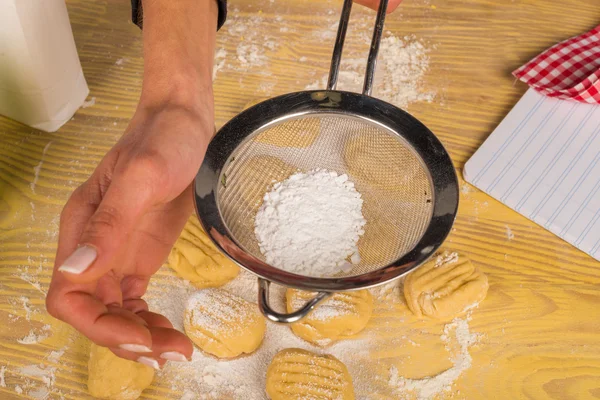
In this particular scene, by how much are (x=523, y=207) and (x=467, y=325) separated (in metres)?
0.28

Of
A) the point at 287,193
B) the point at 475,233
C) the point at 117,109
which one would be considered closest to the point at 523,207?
the point at 475,233

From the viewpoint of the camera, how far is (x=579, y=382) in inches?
38.2

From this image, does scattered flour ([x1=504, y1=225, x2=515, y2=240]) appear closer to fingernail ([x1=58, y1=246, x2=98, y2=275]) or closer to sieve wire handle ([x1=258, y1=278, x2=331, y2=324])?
sieve wire handle ([x1=258, y1=278, x2=331, y2=324])

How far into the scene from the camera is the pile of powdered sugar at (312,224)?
855 mm

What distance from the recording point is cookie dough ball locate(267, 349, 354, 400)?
90 centimetres

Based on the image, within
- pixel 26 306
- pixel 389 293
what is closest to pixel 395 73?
pixel 389 293

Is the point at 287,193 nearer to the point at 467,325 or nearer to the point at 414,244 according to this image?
the point at 414,244

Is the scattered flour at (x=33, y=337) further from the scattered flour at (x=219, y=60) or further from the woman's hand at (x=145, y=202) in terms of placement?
the scattered flour at (x=219, y=60)

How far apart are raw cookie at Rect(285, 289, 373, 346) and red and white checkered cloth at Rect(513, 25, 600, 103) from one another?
2.16 feet

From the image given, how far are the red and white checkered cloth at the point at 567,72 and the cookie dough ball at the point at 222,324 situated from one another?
0.80m

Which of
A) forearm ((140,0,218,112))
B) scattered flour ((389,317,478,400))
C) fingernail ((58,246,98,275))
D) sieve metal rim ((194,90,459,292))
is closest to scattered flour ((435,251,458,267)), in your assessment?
scattered flour ((389,317,478,400))

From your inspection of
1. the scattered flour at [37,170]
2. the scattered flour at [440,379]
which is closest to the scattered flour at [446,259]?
the scattered flour at [440,379]

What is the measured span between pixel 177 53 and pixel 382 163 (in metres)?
0.37

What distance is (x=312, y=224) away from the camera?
0.90 m
